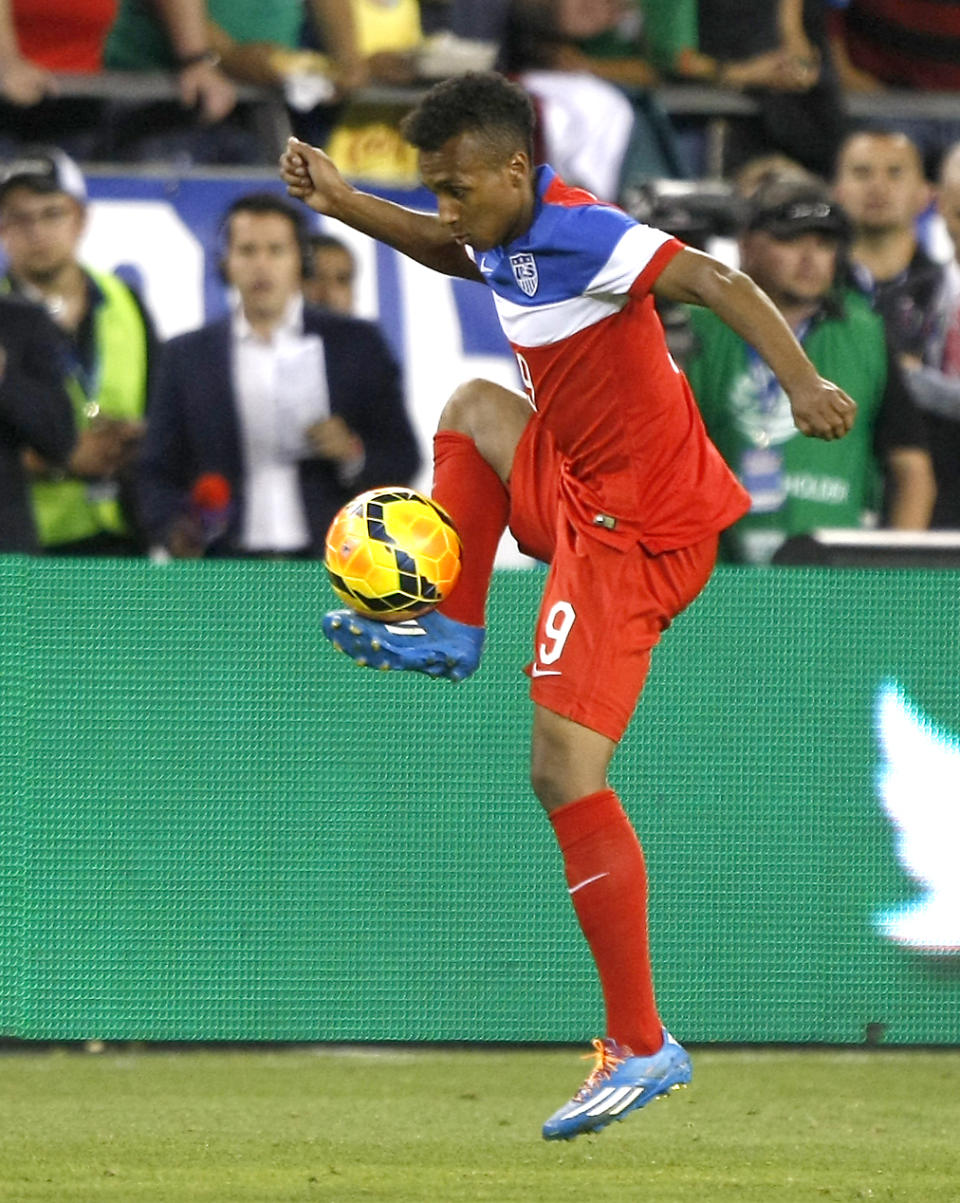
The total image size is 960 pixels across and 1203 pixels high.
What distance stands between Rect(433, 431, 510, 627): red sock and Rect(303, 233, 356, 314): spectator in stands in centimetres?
291

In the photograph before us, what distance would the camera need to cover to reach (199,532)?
7.28 metres

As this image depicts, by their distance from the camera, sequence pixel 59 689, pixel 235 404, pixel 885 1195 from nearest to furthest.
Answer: pixel 885 1195 → pixel 59 689 → pixel 235 404

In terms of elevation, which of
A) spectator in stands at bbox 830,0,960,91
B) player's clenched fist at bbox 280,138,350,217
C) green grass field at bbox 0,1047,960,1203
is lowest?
green grass field at bbox 0,1047,960,1203

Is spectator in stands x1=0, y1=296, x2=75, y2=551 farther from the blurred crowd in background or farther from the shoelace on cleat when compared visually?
the shoelace on cleat

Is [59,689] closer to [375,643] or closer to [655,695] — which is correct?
[655,695]

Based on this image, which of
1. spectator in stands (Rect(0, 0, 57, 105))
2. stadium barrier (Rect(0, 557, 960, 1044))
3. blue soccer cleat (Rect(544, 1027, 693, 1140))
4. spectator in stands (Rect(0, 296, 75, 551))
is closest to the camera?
blue soccer cleat (Rect(544, 1027, 693, 1140))

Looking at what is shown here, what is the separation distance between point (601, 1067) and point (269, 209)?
12.0 ft

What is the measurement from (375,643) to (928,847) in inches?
104

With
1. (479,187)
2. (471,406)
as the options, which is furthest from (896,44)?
(479,187)

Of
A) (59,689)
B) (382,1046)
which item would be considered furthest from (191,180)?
(382,1046)

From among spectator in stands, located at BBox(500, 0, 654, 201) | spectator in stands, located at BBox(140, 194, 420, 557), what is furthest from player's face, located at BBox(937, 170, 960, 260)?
spectator in stands, located at BBox(140, 194, 420, 557)

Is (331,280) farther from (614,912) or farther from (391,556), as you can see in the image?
(614,912)

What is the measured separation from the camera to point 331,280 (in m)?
8.20

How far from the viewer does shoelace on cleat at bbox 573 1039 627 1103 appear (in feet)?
15.8
